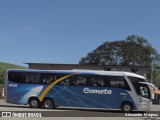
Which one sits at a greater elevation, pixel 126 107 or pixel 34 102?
pixel 34 102

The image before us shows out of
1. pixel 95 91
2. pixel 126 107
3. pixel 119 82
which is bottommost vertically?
pixel 126 107

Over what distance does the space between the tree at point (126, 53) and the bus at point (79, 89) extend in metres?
56.1

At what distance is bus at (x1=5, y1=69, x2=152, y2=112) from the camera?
1105 inches

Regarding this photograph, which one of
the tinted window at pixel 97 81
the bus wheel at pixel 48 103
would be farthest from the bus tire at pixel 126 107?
the bus wheel at pixel 48 103

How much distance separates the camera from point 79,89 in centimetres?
2869

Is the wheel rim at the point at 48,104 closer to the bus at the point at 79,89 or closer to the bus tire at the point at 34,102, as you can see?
the bus at the point at 79,89

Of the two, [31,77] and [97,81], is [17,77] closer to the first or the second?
[31,77]

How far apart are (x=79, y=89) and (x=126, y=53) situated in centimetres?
5762

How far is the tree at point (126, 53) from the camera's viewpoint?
84.5 m

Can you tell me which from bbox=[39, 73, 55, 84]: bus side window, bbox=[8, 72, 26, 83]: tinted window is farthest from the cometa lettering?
bbox=[8, 72, 26, 83]: tinted window

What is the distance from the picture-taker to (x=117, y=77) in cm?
2812

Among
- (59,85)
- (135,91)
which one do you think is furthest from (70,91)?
(135,91)

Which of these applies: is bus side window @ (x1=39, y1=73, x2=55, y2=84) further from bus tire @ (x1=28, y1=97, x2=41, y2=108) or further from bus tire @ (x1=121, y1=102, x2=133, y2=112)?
bus tire @ (x1=121, y1=102, x2=133, y2=112)

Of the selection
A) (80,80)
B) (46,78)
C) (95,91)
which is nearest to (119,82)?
(95,91)
